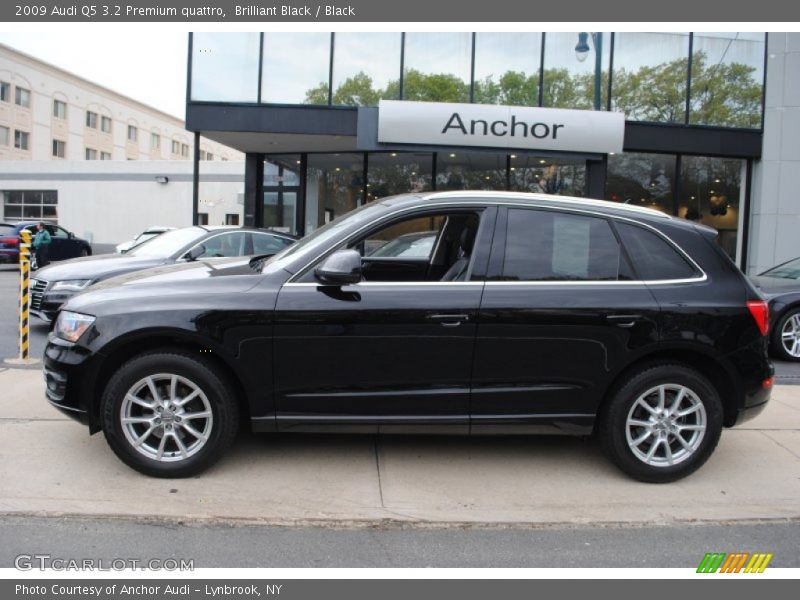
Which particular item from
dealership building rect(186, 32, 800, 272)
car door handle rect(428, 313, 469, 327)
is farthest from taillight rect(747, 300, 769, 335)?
dealership building rect(186, 32, 800, 272)

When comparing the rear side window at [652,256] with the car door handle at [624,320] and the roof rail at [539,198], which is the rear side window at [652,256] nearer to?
the roof rail at [539,198]

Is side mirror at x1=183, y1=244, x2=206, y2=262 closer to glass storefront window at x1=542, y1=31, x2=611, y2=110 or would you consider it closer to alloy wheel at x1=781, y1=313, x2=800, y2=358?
alloy wheel at x1=781, y1=313, x2=800, y2=358

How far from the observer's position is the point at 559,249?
14.4 ft

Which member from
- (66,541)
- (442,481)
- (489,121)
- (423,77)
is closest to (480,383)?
(442,481)

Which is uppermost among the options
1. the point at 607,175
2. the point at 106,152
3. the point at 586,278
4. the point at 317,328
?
the point at 106,152

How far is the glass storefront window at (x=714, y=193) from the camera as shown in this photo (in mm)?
16469

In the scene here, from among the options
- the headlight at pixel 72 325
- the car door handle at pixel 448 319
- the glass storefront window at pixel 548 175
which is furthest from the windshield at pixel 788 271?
the headlight at pixel 72 325

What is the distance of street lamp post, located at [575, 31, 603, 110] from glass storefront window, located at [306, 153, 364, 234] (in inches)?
234

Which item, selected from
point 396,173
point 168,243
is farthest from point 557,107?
point 168,243

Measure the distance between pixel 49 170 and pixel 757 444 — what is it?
37.0 meters

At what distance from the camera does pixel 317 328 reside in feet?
13.5

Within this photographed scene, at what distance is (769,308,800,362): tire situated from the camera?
823cm

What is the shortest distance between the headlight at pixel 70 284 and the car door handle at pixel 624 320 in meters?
6.44

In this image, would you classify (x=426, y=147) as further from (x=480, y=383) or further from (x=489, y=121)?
(x=480, y=383)
